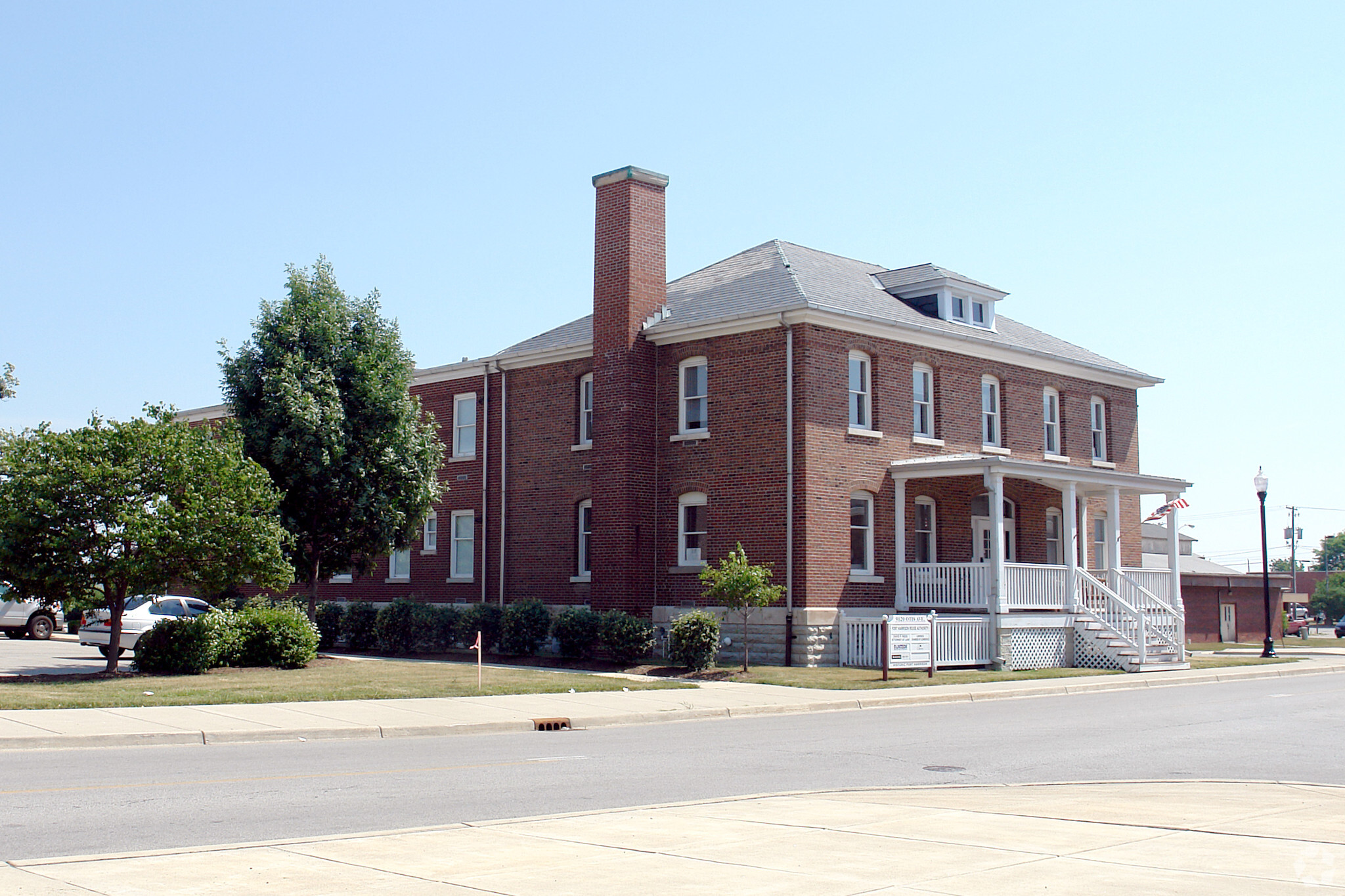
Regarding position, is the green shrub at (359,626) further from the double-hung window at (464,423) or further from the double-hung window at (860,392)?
the double-hung window at (860,392)

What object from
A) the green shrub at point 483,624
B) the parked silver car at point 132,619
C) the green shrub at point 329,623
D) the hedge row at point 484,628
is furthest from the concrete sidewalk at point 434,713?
the green shrub at point 329,623

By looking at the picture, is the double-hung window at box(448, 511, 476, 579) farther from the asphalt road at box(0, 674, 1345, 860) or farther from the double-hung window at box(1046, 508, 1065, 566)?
the asphalt road at box(0, 674, 1345, 860)

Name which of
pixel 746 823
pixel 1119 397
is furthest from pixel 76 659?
pixel 1119 397

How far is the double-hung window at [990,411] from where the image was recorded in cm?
3222

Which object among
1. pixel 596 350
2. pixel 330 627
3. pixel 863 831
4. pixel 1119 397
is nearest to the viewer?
pixel 863 831

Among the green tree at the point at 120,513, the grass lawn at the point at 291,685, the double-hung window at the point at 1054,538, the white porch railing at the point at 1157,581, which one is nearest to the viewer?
the grass lawn at the point at 291,685

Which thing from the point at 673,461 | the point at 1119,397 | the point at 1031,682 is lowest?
the point at 1031,682

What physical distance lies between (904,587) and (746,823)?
20.7 metres

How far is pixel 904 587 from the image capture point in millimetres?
29234

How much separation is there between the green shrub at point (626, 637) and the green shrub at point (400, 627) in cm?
640

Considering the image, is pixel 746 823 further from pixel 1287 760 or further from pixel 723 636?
pixel 723 636

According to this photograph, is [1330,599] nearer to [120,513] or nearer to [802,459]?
[802,459]

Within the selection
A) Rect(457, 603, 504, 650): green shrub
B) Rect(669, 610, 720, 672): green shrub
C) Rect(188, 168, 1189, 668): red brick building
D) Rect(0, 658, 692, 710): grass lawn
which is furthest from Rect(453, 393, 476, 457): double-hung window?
Rect(669, 610, 720, 672): green shrub

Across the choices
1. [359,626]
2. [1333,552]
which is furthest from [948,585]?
[1333,552]
